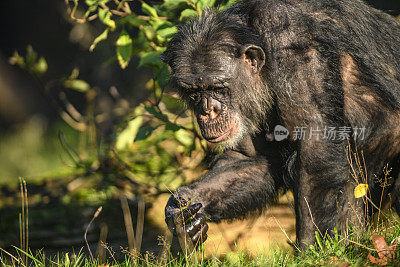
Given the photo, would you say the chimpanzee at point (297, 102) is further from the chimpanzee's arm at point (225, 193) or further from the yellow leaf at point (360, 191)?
the yellow leaf at point (360, 191)

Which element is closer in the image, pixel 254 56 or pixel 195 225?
pixel 195 225

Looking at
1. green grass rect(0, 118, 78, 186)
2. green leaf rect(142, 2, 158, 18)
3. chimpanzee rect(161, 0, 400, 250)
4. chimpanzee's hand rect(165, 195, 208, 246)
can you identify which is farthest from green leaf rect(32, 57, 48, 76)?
chimpanzee's hand rect(165, 195, 208, 246)

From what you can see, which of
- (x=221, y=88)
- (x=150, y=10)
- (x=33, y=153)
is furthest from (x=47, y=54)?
(x=221, y=88)

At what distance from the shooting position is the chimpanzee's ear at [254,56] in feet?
12.8

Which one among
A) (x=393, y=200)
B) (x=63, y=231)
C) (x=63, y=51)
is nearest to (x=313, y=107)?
(x=393, y=200)

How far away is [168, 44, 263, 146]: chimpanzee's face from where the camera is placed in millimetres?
4082

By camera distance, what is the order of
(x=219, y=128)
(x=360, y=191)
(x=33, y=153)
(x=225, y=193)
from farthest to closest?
(x=33, y=153) < (x=225, y=193) < (x=219, y=128) < (x=360, y=191)

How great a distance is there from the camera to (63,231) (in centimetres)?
543

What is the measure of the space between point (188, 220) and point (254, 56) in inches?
55.0

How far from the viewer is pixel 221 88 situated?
4.15 meters

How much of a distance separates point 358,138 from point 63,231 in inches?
129

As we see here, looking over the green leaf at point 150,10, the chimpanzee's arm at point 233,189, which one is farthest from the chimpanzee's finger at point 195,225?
the green leaf at point 150,10

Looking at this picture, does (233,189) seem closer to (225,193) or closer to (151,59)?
(225,193)

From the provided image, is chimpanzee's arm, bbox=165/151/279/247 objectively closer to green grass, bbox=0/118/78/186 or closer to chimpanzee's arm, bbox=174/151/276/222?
chimpanzee's arm, bbox=174/151/276/222
